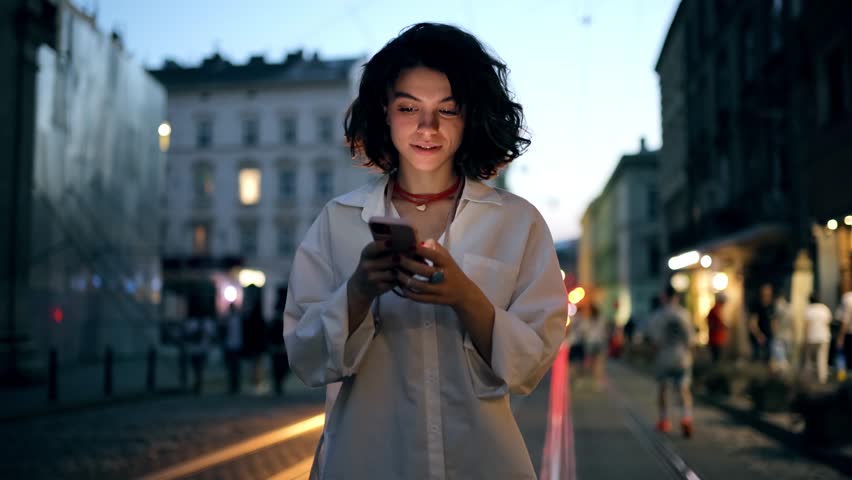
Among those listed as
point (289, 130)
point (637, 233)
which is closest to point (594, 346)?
point (289, 130)

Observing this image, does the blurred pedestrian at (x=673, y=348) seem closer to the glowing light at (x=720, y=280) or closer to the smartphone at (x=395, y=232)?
the smartphone at (x=395, y=232)

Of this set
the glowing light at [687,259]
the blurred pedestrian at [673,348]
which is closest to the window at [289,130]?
the glowing light at [687,259]

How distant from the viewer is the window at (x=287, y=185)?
6288cm

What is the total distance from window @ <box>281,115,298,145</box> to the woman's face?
61363 millimetres

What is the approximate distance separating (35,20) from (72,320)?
7.39 m

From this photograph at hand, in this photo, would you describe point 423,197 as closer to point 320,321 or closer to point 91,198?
point 320,321

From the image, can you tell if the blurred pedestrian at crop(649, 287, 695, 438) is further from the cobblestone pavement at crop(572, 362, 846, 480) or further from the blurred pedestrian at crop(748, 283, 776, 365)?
the blurred pedestrian at crop(748, 283, 776, 365)

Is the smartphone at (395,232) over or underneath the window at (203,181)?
underneath

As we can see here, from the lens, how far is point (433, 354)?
220cm

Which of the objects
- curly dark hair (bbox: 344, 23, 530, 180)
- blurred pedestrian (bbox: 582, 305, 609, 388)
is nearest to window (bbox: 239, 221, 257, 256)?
blurred pedestrian (bbox: 582, 305, 609, 388)

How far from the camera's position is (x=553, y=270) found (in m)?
2.28

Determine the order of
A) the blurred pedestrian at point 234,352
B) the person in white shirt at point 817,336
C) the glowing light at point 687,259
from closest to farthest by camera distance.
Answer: the person in white shirt at point 817,336, the blurred pedestrian at point 234,352, the glowing light at point 687,259

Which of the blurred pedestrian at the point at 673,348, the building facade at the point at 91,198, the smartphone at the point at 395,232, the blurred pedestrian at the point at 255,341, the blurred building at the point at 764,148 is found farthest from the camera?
the building facade at the point at 91,198

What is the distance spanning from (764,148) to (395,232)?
1115 inches
